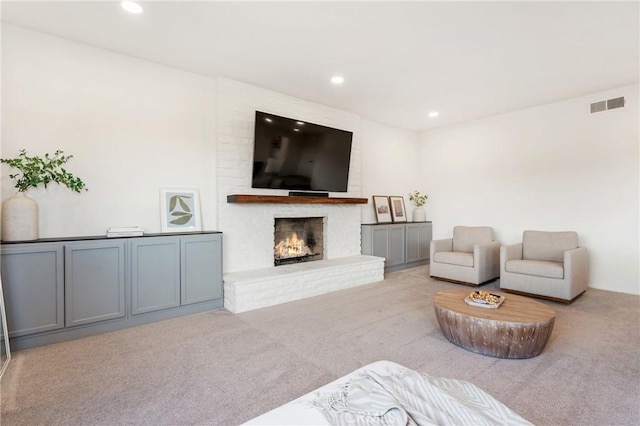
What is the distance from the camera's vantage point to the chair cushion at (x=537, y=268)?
12.4 ft

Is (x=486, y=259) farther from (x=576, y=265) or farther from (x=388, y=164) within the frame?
(x=388, y=164)

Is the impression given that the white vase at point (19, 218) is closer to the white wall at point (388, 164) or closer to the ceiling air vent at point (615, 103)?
the white wall at point (388, 164)

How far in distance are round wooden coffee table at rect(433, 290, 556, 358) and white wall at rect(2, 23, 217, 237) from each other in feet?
9.78

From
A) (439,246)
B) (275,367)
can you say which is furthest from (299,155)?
(275,367)

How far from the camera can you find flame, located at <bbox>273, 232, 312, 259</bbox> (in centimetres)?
475

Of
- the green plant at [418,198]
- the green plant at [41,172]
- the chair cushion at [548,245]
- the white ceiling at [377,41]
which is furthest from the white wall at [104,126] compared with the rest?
the chair cushion at [548,245]

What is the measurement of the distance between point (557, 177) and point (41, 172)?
655 centimetres

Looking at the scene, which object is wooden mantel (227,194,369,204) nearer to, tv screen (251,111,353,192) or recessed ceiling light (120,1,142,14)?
tv screen (251,111,353,192)

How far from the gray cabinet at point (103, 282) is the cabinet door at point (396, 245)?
316 centimetres

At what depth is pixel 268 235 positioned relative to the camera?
4.36 meters

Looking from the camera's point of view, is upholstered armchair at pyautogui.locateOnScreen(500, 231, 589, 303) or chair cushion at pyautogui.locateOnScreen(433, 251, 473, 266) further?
chair cushion at pyautogui.locateOnScreen(433, 251, 473, 266)

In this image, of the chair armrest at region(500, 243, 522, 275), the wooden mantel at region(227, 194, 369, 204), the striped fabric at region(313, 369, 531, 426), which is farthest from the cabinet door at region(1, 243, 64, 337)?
the chair armrest at region(500, 243, 522, 275)

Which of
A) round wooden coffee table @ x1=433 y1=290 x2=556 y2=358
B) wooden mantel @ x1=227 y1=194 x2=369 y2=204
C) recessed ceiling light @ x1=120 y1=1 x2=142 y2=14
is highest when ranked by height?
recessed ceiling light @ x1=120 y1=1 x2=142 y2=14

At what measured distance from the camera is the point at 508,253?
169 inches
